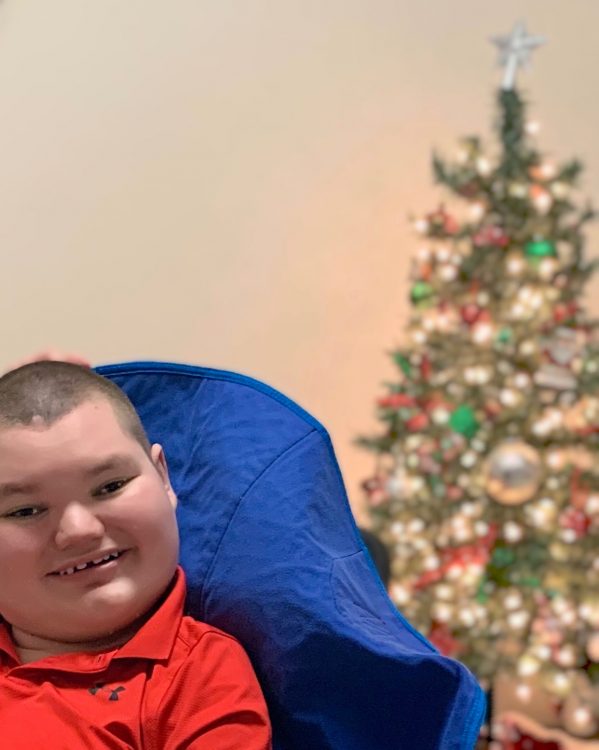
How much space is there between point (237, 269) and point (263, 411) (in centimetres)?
228

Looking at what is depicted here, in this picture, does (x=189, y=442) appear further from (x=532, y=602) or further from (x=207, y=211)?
(x=207, y=211)

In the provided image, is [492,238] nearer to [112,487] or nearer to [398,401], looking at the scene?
[398,401]

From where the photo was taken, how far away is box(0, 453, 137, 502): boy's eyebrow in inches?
33.7

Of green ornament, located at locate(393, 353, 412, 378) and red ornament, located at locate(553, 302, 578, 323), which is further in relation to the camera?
green ornament, located at locate(393, 353, 412, 378)

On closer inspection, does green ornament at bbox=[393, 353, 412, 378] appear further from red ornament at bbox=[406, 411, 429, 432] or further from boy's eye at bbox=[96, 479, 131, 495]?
boy's eye at bbox=[96, 479, 131, 495]

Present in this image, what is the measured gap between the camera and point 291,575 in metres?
0.97

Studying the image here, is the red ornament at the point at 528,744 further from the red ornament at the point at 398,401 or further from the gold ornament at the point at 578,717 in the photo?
the red ornament at the point at 398,401

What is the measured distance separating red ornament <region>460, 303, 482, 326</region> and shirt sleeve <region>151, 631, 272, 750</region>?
1895mm

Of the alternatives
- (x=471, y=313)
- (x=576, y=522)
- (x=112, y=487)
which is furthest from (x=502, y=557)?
(x=112, y=487)

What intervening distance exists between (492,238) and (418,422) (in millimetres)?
607

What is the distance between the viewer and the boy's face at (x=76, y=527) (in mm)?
857

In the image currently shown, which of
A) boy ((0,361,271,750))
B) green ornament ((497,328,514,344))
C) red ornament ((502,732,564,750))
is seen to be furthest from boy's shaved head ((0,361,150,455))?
red ornament ((502,732,564,750))

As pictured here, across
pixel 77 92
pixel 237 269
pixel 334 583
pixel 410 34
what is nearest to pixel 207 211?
pixel 237 269

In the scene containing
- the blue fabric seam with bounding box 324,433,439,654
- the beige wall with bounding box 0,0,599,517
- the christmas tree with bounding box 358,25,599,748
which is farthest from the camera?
the beige wall with bounding box 0,0,599,517
